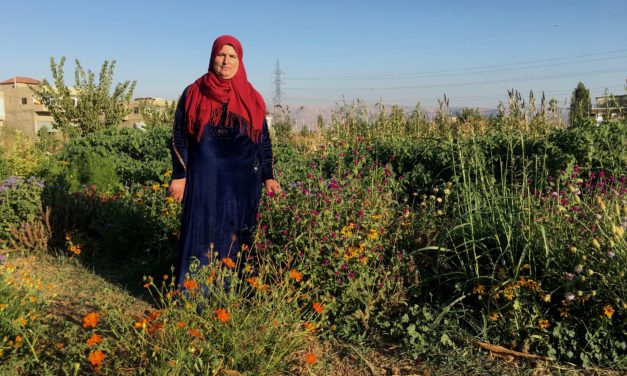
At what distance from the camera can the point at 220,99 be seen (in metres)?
3.19

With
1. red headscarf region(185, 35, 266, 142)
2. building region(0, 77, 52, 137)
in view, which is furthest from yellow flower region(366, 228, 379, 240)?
building region(0, 77, 52, 137)

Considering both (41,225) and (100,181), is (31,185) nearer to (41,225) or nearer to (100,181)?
(41,225)

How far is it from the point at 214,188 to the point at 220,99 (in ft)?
1.96

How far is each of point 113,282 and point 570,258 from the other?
11.4 ft

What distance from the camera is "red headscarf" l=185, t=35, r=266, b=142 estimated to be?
10.4ft

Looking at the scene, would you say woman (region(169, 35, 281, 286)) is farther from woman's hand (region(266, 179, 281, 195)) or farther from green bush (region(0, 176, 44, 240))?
green bush (region(0, 176, 44, 240))

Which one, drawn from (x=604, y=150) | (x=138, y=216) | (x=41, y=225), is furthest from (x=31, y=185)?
(x=604, y=150)

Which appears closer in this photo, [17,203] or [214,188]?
[214,188]

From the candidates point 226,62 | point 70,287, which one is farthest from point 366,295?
point 70,287

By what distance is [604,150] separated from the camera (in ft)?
15.6

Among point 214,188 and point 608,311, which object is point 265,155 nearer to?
point 214,188

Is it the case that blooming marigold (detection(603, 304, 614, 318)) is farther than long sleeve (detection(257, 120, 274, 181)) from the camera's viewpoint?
No

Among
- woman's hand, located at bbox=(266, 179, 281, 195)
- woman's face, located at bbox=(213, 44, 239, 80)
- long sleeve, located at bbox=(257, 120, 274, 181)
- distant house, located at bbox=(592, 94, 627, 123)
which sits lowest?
woman's hand, located at bbox=(266, 179, 281, 195)

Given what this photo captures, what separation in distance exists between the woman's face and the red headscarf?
2 centimetres
